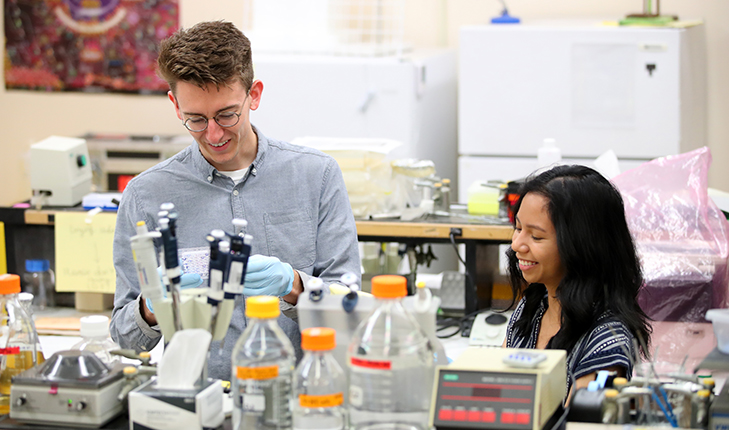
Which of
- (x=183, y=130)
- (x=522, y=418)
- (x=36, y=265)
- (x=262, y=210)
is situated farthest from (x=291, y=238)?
(x=183, y=130)

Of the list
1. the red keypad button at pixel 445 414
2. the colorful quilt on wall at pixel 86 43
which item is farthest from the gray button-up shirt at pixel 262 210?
the colorful quilt on wall at pixel 86 43

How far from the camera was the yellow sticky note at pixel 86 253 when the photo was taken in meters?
2.53

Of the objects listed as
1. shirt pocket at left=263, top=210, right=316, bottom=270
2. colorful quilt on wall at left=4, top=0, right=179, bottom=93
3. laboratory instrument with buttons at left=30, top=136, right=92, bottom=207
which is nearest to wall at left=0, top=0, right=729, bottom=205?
colorful quilt on wall at left=4, top=0, right=179, bottom=93

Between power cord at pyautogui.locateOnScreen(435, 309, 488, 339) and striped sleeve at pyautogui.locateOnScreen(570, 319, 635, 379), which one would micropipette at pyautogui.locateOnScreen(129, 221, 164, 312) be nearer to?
striped sleeve at pyautogui.locateOnScreen(570, 319, 635, 379)

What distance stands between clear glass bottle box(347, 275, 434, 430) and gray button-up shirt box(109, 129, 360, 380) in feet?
1.76

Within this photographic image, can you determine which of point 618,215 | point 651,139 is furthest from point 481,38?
point 618,215

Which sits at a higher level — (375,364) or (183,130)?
(183,130)

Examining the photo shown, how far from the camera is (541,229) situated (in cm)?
162

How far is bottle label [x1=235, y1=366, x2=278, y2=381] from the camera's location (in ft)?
3.59

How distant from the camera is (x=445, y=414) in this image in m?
1.08

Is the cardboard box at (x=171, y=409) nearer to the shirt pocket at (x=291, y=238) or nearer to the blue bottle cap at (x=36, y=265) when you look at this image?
the shirt pocket at (x=291, y=238)

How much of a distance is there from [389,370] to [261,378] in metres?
0.17

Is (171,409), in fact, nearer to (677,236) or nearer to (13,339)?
(13,339)

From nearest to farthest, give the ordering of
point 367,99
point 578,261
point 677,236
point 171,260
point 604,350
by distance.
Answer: point 171,260 → point 604,350 → point 578,261 → point 677,236 → point 367,99
